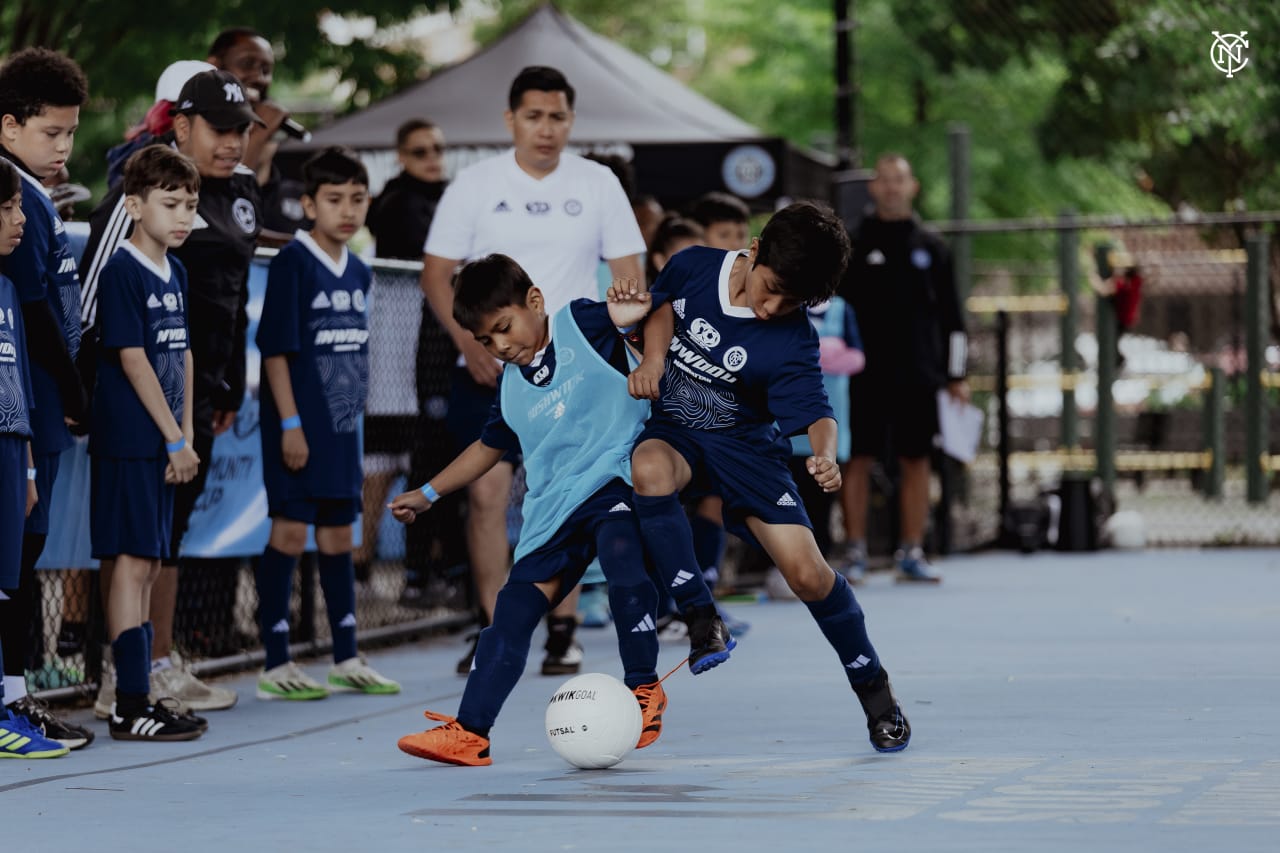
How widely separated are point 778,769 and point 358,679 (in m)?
2.39

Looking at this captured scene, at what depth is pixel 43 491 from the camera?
231 inches

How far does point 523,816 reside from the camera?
452 cm

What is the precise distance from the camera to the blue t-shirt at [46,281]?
5586 millimetres

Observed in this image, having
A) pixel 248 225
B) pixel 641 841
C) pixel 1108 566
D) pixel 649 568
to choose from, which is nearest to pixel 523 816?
pixel 641 841

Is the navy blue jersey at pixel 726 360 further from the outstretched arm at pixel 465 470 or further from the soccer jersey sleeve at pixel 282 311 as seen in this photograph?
the soccer jersey sleeve at pixel 282 311

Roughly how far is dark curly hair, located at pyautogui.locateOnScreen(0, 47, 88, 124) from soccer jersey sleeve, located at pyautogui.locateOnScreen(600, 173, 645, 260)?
218 centimetres

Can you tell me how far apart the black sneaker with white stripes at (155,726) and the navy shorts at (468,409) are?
1.91 meters

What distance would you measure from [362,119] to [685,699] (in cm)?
778

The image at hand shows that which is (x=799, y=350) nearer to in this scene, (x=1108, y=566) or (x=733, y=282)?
(x=733, y=282)

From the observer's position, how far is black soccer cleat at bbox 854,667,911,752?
535 cm

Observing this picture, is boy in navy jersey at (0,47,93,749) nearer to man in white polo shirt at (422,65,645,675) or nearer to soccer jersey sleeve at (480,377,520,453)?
soccer jersey sleeve at (480,377,520,453)

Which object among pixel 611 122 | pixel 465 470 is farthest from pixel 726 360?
pixel 611 122

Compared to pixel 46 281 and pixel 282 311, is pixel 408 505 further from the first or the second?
pixel 282 311

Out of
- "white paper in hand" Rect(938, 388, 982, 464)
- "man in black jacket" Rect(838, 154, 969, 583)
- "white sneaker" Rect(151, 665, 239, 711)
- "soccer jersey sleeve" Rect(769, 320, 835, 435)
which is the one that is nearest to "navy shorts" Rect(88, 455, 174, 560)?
"white sneaker" Rect(151, 665, 239, 711)
